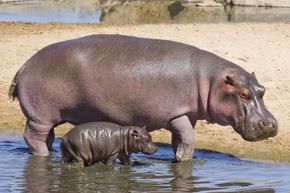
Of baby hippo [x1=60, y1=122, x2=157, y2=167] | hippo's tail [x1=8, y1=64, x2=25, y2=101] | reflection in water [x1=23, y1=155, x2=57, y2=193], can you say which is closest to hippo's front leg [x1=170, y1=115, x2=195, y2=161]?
baby hippo [x1=60, y1=122, x2=157, y2=167]

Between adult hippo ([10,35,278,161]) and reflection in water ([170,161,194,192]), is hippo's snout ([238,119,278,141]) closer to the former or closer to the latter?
adult hippo ([10,35,278,161])

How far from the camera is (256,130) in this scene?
31.5 feet

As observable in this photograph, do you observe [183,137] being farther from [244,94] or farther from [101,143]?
[101,143]

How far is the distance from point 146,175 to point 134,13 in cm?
1817

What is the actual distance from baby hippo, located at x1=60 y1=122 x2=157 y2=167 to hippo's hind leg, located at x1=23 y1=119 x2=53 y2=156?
24.8 inches

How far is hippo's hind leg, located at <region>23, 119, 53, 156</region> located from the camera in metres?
9.93

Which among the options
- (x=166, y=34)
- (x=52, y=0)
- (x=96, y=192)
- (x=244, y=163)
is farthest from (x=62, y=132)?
(x=52, y=0)

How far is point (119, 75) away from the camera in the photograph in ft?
31.7

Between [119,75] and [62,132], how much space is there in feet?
7.38

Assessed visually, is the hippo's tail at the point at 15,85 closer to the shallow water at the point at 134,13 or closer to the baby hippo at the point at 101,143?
the baby hippo at the point at 101,143

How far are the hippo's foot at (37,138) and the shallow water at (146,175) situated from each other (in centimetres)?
9

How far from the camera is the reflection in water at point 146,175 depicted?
27.7 feet

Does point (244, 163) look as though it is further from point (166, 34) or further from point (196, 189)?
point (166, 34)

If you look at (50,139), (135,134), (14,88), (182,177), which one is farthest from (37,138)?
(182,177)
